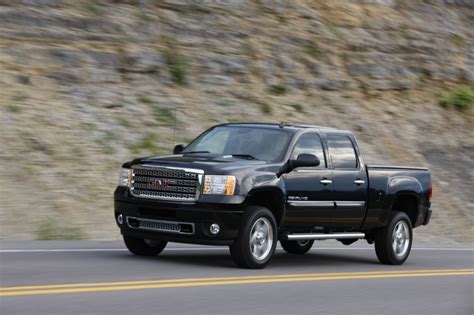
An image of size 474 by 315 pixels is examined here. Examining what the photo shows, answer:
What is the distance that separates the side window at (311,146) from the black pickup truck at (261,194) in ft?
0.05

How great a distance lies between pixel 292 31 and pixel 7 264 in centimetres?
1853

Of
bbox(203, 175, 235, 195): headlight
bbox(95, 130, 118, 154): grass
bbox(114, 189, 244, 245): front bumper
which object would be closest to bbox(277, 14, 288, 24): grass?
bbox(95, 130, 118, 154): grass

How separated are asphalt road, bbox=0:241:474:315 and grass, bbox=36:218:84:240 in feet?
6.56

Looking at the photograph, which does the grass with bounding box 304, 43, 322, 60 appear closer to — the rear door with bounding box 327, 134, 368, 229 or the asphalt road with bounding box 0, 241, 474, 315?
the asphalt road with bounding box 0, 241, 474, 315

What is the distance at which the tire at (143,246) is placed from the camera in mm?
13406

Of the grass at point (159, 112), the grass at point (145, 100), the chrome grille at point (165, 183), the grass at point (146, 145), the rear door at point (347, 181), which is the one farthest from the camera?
the grass at point (145, 100)

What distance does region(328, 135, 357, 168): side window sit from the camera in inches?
558

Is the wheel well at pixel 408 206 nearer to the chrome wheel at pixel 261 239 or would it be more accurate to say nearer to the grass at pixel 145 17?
the chrome wheel at pixel 261 239

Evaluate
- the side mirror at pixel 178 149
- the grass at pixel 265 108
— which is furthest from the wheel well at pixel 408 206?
the grass at pixel 265 108

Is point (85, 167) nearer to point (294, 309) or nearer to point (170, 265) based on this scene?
point (170, 265)

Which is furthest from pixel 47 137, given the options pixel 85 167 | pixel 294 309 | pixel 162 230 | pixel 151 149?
pixel 294 309

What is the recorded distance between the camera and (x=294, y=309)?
31.2 ft

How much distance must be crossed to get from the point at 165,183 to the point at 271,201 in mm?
1426

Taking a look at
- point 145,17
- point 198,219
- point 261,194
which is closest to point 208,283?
point 198,219
